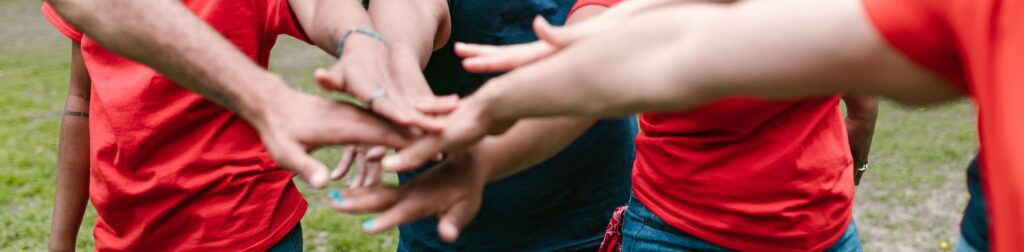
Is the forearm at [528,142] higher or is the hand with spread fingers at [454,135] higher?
the hand with spread fingers at [454,135]

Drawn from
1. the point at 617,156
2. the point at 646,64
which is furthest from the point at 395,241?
the point at 646,64

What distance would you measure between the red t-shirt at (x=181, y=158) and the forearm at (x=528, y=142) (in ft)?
1.82

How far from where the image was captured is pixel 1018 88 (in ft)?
2.71

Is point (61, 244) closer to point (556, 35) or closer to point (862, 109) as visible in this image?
point (556, 35)

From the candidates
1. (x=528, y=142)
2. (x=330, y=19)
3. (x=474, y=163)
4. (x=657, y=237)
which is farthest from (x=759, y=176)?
(x=330, y=19)

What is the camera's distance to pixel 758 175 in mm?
1785

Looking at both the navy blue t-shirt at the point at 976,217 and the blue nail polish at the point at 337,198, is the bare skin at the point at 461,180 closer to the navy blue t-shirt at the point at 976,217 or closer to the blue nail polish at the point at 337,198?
the blue nail polish at the point at 337,198

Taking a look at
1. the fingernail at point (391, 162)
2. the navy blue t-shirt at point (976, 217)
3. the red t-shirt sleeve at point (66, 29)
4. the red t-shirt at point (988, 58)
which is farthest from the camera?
the red t-shirt sleeve at point (66, 29)

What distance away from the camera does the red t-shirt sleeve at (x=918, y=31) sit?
951mm

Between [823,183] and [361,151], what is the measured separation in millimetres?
891

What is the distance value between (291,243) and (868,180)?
3551 millimetres

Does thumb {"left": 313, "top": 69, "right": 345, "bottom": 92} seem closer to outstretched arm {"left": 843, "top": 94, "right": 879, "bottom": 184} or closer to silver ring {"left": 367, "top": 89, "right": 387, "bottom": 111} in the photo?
silver ring {"left": 367, "top": 89, "right": 387, "bottom": 111}

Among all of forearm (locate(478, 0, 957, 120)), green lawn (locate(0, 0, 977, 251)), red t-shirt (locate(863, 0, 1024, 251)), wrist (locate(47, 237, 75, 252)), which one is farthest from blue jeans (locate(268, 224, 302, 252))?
green lawn (locate(0, 0, 977, 251))

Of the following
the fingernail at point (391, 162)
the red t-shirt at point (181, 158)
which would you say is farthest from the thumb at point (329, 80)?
the red t-shirt at point (181, 158)
